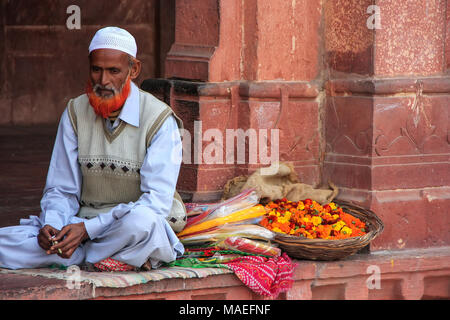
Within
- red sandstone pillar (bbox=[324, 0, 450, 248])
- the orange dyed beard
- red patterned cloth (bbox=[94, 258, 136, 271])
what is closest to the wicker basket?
red sandstone pillar (bbox=[324, 0, 450, 248])

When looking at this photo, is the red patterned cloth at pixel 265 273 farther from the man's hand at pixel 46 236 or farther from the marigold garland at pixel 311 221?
the man's hand at pixel 46 236

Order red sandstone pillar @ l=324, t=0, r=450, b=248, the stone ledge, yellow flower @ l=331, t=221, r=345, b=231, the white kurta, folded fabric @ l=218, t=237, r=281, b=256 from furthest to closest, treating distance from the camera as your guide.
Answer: red sandstone pillar @ l=324, t=0, r=450, b=248 → yellow flower @ l=331, t=221, r=345, b=231 → folded fabric @ l=218, t=237, r=281, b=256 → the white kurta → the stone ledge

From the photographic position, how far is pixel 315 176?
18.9ft

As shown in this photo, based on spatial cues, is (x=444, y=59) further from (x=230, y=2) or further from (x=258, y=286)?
(x=258, y=286)

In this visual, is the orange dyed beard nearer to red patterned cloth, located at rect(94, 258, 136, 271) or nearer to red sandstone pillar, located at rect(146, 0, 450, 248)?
red patterned cloth, located at rect(94, 258, 136, 271)

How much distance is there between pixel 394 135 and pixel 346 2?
89 cm

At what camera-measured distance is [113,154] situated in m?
4.61

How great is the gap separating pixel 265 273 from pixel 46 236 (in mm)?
1146

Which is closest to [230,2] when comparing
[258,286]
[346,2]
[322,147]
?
[346,2]

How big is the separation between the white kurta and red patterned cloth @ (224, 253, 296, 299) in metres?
0.33

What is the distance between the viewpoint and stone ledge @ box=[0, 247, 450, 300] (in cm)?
422

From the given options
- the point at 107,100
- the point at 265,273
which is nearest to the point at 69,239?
the point at 107,100

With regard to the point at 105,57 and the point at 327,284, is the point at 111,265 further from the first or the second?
the point at 327,284

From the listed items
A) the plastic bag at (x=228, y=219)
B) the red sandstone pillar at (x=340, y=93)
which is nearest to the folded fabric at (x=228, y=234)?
the plastic bag at (x=228, y=219)
